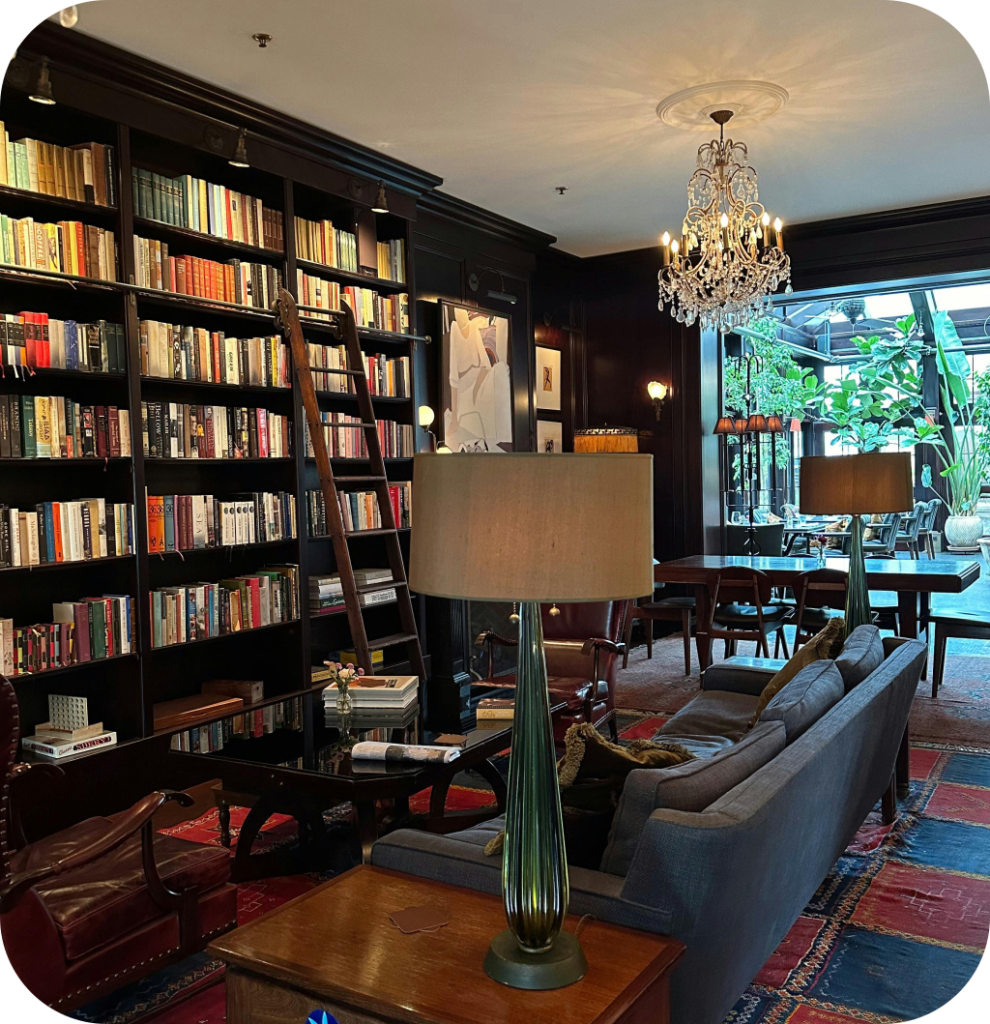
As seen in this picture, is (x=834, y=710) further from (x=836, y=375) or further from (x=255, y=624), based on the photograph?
(x=836, y=375)

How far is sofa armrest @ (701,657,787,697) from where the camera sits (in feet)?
14.2

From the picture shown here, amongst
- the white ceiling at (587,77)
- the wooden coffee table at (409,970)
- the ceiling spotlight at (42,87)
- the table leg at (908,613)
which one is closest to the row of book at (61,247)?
the ceiling spotlight at (42,87)

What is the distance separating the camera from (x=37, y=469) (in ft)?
12.6

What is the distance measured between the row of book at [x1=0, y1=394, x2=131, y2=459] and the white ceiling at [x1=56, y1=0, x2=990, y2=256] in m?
1.41

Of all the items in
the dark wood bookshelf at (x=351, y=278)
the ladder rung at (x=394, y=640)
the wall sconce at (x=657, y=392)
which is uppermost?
the dark wood bookshelf at (x=351, y=278)

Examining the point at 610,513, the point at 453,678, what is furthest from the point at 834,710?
the point at 453,678

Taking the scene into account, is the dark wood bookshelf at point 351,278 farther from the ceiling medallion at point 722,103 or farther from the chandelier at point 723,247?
the ceiling medallion at point 722,103

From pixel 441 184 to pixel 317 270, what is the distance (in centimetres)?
116

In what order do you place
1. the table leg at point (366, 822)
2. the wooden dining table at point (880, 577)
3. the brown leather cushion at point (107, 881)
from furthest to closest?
the wooden dining table at point (880, 577) < the table leg at point (366, 822) < the brown leather cushion at point (107, 881)

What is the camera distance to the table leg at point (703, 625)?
20.4 feet

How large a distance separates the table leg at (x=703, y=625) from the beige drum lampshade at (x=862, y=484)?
2.26 metres

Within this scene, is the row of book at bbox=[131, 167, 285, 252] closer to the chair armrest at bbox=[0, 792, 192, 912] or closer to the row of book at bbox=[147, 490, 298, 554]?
the row of book at bbox=[147, 490, 298, 554]

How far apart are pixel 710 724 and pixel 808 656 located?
485 millimetres

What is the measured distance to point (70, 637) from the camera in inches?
143
